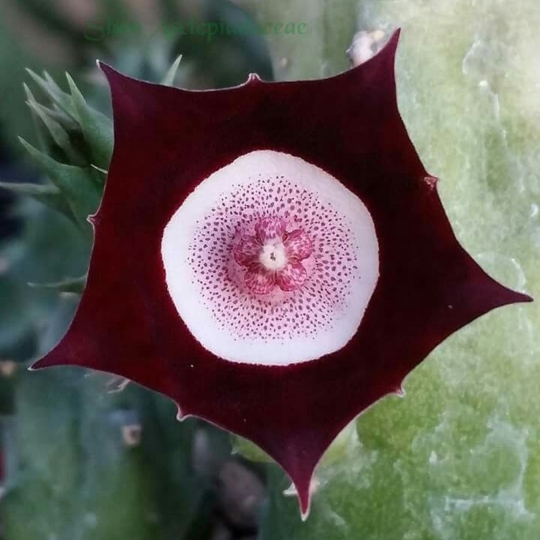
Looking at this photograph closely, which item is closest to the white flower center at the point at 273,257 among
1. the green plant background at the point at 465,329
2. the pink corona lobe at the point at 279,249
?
the pink corona lobe at the point at 279,249

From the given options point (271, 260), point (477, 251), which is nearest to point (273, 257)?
point (271, 260)

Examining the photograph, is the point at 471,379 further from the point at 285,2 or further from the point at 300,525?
the point at 285,2

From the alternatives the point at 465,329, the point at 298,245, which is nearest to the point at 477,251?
the point at 465,329

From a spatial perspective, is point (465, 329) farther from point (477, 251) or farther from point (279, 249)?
point (279, 249)

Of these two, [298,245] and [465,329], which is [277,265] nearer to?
[298,245]

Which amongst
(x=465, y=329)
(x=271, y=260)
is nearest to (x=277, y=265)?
(x=271, y=260)

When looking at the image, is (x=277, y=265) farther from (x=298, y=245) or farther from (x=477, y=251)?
(x=477, y=251)

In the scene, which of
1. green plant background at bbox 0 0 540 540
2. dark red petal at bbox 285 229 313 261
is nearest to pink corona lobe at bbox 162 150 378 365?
dark red petal at bbox 285 229 313 261

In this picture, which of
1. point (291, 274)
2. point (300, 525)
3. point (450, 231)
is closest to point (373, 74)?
point (450, 231)
